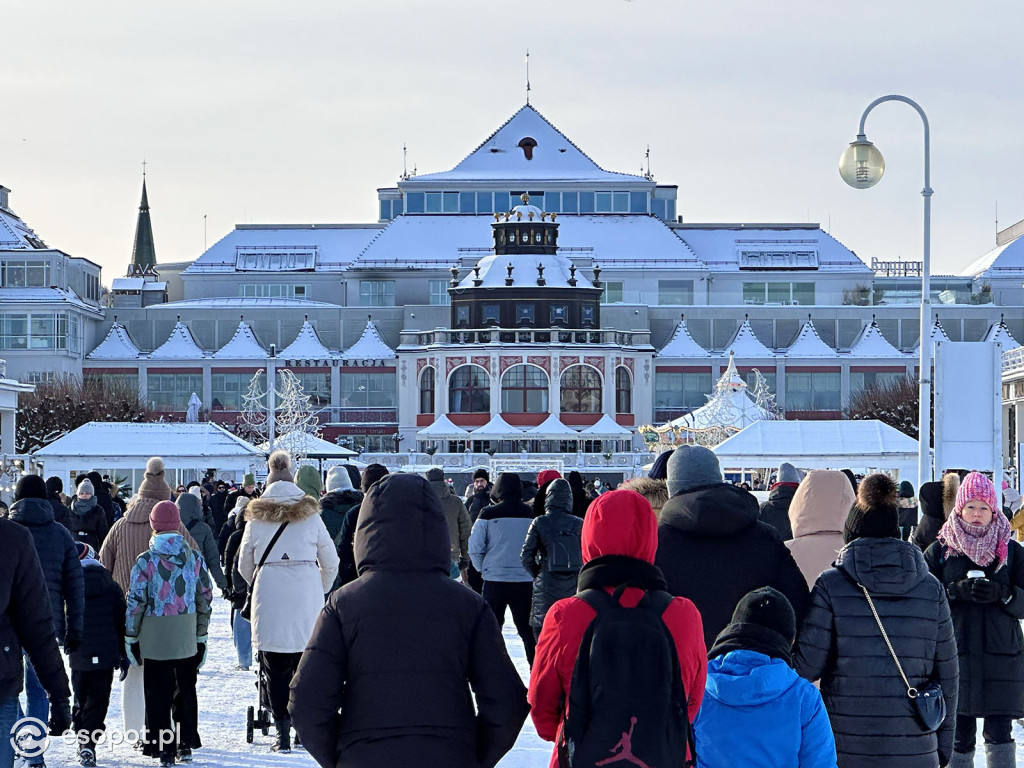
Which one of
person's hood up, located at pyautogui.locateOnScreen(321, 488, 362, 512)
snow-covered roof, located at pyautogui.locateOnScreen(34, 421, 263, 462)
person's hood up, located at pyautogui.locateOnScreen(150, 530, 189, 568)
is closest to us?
person's hood up, located at pyautogui.locateOnScreen(150, 530, 189, 568)

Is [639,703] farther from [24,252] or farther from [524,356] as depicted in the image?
[24,252]

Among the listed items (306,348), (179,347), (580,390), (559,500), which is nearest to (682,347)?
(580,390)

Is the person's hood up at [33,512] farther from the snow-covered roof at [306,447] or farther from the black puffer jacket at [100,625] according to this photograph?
the snow-covered roof at [306,447]

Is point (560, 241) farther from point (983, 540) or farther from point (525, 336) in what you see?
point (983, 540)

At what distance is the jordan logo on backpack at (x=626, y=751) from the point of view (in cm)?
492

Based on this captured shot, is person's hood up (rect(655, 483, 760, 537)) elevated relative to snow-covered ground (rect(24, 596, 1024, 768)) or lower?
elevated

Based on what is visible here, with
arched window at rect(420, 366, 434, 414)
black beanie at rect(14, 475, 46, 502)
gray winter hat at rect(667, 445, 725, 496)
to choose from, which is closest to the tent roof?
black beanie at rect(14, 475, 46, 502)

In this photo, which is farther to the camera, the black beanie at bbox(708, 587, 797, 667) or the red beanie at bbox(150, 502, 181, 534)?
the red beanie at bbox(150, 502, 181, 534)

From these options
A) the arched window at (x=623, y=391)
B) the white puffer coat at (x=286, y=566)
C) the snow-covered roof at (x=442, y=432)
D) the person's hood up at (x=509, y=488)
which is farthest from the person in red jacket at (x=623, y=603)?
the arched window at (x=623, y=391)

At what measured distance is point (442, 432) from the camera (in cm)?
7019

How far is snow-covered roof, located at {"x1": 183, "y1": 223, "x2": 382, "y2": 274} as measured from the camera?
89938mm

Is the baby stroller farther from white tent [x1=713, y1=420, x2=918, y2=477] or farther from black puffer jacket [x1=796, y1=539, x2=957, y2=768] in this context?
white tent [x1=713, y1=420, x2=918, y2=477]

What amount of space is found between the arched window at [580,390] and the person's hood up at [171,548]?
66904 millimetres

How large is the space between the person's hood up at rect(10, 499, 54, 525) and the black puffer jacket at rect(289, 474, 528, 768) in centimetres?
442
